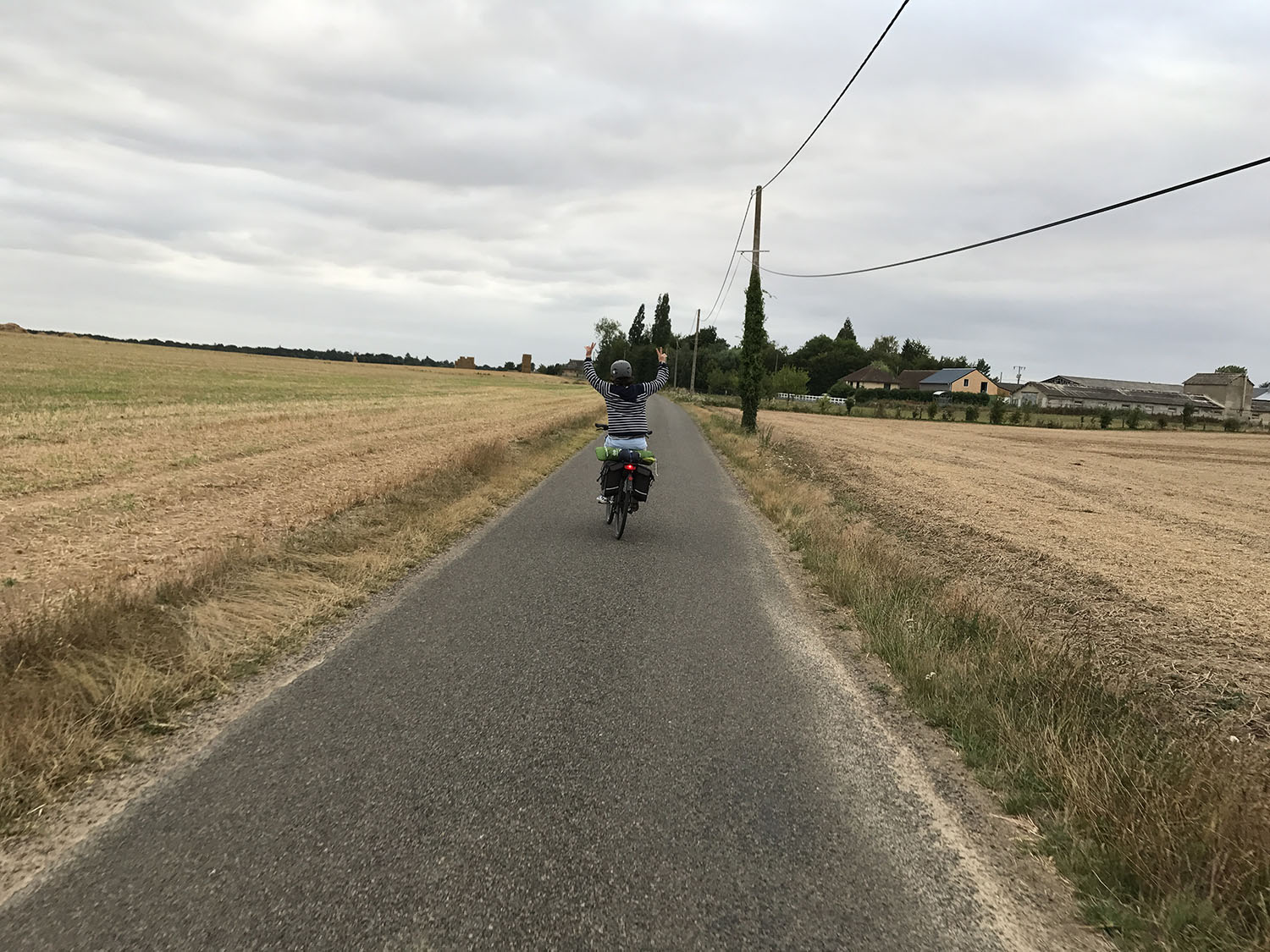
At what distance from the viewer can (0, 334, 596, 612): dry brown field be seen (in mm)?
8070

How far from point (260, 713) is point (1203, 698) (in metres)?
6.20

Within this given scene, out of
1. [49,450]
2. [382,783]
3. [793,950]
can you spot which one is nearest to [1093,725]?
[793,950]

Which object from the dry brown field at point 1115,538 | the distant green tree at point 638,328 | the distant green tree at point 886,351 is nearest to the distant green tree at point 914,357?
the distant green tree at point 886,351

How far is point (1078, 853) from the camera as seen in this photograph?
333 cm

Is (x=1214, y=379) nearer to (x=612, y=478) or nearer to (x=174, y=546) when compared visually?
(x=612, y=478)

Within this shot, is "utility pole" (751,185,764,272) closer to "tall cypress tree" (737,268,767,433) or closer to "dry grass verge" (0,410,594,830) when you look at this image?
"tall cypress tree" (737,268,767,433)

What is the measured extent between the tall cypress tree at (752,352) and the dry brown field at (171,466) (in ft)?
25.5

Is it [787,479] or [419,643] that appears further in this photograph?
[787,479]

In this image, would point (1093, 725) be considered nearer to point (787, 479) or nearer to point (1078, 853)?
point (1078, 853)

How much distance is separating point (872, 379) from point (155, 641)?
13525 centimetres

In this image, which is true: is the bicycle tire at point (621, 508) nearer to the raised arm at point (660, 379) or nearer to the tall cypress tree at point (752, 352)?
the raised arm at point (660, 379)

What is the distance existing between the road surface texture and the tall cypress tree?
26830mm

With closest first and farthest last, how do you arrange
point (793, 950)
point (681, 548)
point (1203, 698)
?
point (793, 950) < point (1203, 698) < point (681, 548)

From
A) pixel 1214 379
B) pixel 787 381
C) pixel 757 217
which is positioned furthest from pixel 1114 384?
pixel 757 217
